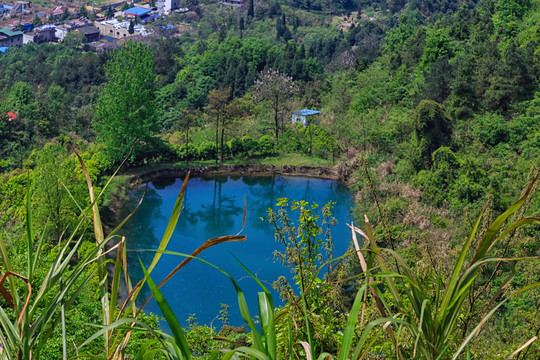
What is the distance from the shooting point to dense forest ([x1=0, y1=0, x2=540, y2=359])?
4.07 m

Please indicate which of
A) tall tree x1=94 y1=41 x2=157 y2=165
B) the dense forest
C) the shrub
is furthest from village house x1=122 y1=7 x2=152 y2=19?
the shrub

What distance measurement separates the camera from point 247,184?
16.5m

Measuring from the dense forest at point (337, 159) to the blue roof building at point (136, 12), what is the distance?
22.3 metres

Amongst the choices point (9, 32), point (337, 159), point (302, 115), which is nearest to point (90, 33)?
point (9, 32)

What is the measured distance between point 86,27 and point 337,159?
35686mm

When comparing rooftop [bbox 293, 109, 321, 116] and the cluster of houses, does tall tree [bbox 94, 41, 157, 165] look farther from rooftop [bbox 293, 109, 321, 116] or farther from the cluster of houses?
the cluster of houses

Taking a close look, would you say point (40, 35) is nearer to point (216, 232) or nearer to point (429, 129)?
point (216, 232)

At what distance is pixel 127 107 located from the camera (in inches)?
639

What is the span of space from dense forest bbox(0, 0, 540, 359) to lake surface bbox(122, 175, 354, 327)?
2.44 ft

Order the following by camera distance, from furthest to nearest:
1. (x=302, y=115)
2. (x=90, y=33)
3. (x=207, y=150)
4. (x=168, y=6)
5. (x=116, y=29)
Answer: (x=168, y=6) → (x=116, y=29) → (x=90, y=33) → (x=302, y=115) → (x=207, y=150)

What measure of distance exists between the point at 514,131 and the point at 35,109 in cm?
1502

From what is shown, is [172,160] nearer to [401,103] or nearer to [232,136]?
[232,136]

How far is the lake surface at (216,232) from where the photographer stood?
10844 mm

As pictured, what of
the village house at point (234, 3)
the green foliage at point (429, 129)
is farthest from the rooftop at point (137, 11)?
the green foliage at point (429, 129)
